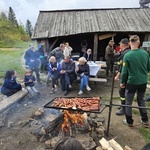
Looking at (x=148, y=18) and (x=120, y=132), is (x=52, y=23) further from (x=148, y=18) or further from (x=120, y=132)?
(x=120, y=132)

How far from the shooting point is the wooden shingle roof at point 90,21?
39.2 ft

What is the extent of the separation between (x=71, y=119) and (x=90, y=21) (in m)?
10.1

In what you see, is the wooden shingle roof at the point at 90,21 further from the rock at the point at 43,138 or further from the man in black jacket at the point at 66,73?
the rock at the point at 43,138

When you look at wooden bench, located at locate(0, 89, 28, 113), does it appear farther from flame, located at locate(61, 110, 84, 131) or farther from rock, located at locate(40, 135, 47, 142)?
flame, located at locate(61, 110, 84, 131)

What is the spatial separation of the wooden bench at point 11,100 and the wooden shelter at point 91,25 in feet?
20.0

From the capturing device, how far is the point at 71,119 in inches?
166

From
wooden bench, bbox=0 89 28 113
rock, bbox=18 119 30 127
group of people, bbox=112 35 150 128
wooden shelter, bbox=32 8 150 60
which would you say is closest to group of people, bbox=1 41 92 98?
wooden bench, bbox=0 89 28 113

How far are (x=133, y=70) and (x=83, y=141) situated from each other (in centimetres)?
197

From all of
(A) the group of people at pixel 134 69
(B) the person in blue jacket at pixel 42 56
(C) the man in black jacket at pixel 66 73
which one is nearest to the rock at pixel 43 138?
(A) the group of people at pixel 134 69

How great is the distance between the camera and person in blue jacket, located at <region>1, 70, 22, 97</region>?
596cm

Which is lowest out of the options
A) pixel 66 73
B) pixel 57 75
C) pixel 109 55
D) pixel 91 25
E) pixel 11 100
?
pixel 11 100

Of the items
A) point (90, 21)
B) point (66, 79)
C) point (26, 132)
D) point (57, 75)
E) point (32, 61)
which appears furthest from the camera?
point (90, 21)

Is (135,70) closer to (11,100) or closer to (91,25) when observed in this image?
(11,100)

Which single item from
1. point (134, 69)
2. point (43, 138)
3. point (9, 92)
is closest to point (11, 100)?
point (9, 92)
